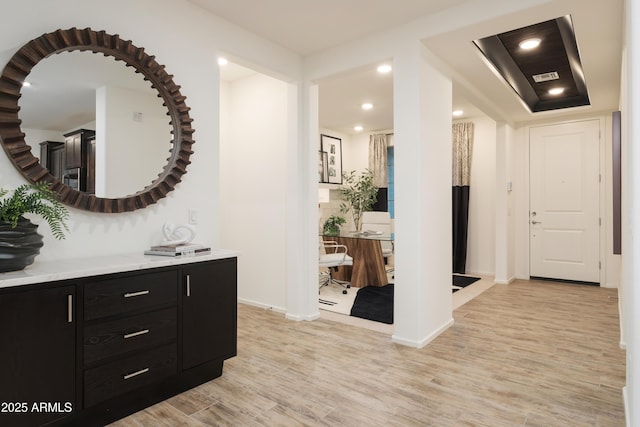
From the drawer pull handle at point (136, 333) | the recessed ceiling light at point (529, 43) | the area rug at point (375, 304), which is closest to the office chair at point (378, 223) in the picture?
the area rug at point (375, 304)

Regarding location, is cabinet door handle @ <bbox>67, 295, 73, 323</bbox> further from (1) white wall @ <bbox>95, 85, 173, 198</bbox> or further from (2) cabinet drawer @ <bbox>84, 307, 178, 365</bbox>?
(1) white wall @ <bbox>95, 85, 173, 198</bbox>

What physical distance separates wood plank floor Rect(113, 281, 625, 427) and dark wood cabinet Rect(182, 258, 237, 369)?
209 mm

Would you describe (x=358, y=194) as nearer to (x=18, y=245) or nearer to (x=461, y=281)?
(x=461, y=281)

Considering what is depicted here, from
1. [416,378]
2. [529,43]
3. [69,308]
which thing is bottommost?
[416,378]

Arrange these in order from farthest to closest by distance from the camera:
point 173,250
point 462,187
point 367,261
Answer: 1. point 462,187
2. point 367,261
3. point 173,250

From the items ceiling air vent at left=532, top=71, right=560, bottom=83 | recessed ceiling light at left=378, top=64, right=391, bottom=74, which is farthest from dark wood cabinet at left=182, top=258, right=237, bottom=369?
ceiling air vent at left=532, top=71, right=560, bottom=83

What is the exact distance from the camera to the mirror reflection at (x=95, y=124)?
207cm

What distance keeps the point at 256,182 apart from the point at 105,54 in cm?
209

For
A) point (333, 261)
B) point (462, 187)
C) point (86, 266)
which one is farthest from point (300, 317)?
point (462, 187)

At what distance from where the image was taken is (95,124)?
2285 mm

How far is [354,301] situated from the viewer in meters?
4.54

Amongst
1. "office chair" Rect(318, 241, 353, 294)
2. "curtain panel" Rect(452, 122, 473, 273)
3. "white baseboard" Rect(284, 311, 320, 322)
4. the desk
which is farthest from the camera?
"curtain panel" Rect(452, 122, 473, 273)

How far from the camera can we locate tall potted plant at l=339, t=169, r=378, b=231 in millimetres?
7344

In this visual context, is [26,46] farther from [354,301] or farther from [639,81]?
[354,301]
